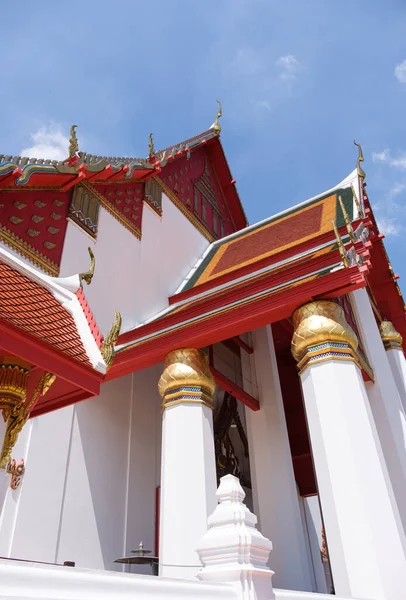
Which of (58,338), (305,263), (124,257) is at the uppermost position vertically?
(124,257)

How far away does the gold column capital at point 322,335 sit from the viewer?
363 centimetres

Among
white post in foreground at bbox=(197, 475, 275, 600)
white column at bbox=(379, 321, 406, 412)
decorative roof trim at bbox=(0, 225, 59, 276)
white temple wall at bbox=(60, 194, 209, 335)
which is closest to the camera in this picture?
white post in foreground at bbox=(197, 475, 275, 600)

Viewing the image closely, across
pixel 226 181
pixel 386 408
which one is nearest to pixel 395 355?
pixel 386 408

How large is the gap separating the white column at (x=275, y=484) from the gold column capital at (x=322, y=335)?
168cm

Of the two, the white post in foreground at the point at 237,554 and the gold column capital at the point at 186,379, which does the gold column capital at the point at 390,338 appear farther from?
the white post in foreground at the point at 237,554


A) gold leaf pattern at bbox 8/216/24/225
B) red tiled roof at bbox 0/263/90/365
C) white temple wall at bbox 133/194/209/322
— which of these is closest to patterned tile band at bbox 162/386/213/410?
red tiled roof at bbox 0/263/90/365

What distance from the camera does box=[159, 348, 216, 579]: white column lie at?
338cm

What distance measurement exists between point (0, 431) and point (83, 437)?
1964 mm

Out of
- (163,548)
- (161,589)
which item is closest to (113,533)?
(163,548)

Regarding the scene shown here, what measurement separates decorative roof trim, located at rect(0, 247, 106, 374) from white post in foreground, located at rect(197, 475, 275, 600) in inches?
51.7

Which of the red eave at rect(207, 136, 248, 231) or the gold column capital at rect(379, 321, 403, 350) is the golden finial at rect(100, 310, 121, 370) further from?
the red eave at rect(207, 136, 248, 231)

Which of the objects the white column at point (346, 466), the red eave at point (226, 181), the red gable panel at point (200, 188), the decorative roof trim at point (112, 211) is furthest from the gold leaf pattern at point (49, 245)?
the red eave at point (226, 181)

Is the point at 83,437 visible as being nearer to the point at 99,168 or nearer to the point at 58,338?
the point at 58,338

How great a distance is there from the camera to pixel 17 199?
428 cm
